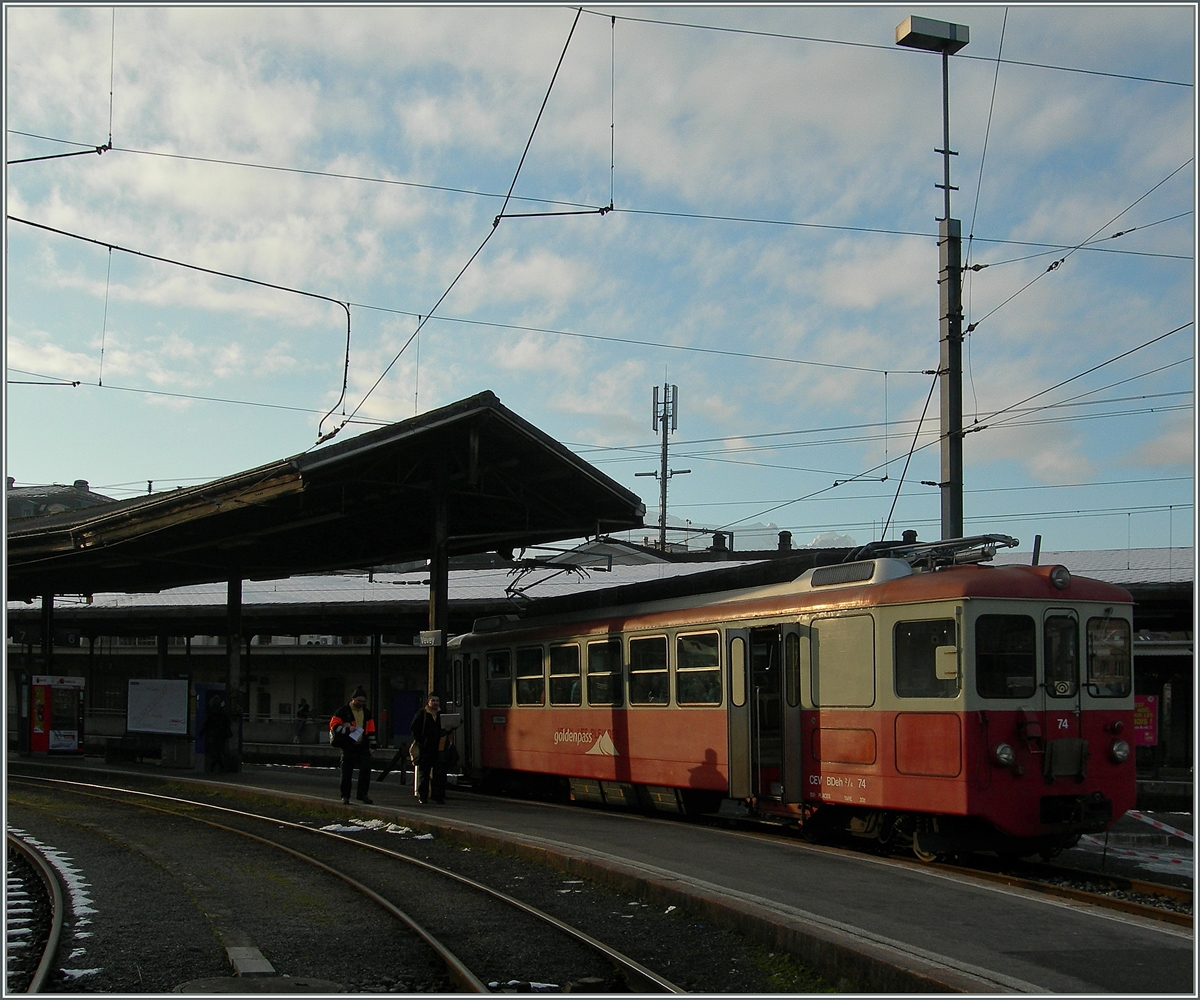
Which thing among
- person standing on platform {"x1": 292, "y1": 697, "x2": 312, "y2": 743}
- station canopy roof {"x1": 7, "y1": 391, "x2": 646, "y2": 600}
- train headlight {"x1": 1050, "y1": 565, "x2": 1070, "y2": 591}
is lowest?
person standing on platform {"x1": 292, "y1": 697, "x2": 312, "y2": 743}

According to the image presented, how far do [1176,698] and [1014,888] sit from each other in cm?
2198

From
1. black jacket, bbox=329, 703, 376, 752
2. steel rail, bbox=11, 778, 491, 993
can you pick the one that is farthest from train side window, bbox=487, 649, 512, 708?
steel rail, bbox=11, 778, 491, 993

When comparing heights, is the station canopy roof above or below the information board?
above

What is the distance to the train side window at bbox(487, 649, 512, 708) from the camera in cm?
1886

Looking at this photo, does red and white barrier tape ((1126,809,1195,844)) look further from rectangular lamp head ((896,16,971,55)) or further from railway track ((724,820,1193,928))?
rectangular lamp head ((896,16,971,55))

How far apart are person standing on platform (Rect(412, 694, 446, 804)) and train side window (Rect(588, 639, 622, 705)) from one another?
2190mm

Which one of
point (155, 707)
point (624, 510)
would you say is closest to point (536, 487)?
point (624, 510)

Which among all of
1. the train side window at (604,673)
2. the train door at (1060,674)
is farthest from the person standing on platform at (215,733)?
the train door at (1060,674)

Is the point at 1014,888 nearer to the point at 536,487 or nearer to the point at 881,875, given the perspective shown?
the point at 881,875

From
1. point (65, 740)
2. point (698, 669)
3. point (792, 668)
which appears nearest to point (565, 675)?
point (698, 669)

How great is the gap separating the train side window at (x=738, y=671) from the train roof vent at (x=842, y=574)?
1.09 metres

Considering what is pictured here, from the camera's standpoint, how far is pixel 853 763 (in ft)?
37.8

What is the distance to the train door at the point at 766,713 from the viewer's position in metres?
12.6

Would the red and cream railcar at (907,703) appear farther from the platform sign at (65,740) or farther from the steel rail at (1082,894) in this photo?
the platform sign at (65,740)
